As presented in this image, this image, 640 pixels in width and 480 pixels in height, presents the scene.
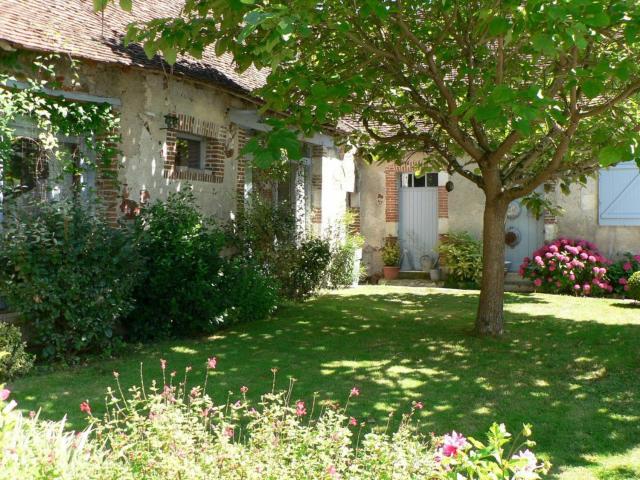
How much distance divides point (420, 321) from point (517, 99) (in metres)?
5.26

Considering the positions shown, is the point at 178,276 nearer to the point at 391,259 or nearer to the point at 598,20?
the point at 598,20

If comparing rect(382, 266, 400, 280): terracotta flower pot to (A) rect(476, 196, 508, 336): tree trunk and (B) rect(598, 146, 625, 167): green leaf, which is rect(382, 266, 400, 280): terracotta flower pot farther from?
(B) rect(598, 146, 625, 167): green leaf

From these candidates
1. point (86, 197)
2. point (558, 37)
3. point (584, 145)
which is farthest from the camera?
point (584, 145)

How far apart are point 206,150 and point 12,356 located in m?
4.53

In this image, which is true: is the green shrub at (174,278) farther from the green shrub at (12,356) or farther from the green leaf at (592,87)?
the green leaf at (592,87)

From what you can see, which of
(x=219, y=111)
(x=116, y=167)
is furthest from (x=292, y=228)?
(x=116, y=167)

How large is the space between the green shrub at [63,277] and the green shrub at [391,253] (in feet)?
28.6

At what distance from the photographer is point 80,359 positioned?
6.97m

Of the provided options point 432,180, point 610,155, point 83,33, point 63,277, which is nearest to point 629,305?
point 432,180

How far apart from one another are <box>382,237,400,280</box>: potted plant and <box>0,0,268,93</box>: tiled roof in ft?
20.6

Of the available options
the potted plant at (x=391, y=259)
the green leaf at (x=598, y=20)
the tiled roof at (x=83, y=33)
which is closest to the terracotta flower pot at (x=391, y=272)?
the potted plant at (x=391, y=259)

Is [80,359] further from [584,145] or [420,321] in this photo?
[584,145]

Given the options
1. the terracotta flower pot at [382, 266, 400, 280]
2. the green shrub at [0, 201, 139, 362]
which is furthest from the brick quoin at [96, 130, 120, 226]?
the terracotta flower pot at [382, 266, 400, 280]

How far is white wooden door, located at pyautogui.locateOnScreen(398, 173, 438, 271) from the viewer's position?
50.2 feet
